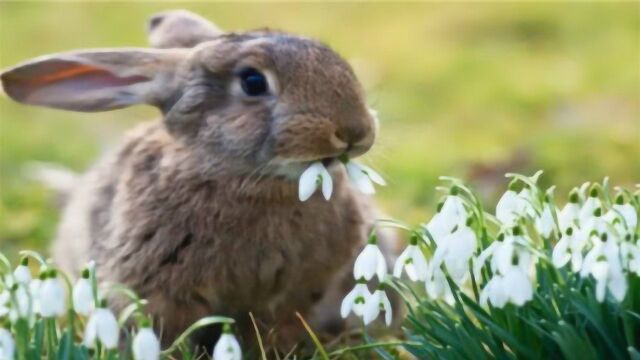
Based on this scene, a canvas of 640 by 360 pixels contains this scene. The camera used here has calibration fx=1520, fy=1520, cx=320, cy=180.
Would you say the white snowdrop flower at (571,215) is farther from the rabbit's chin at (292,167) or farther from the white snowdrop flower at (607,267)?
the rabbit's chin at (292,167)

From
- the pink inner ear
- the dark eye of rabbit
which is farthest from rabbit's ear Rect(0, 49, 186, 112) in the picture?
the dark eye of rabbit

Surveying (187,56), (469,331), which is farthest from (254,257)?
(469,331)

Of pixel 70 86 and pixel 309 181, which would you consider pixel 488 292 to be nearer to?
pixel 309 181

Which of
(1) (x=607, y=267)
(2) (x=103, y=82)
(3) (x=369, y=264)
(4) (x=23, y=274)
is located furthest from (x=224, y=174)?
(1) (x=607, y=267)

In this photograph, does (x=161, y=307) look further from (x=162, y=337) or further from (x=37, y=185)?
(x=37, y=185)

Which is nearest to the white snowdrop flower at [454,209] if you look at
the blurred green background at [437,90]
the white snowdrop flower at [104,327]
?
the white snowdrop flower at [104,327]

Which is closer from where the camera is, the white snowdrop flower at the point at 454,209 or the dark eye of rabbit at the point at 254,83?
the white snowdrop flower at the point at 454,209

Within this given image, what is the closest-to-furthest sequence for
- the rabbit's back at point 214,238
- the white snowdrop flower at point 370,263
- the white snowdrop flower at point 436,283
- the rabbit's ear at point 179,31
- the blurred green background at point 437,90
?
the white snowdrop flower at point 370,263, the white snowdrop flower at point 436,283, the rabbit's back at point 214,238, the rabbit's ear at point 179,31, the blurred green background at point 437,90
